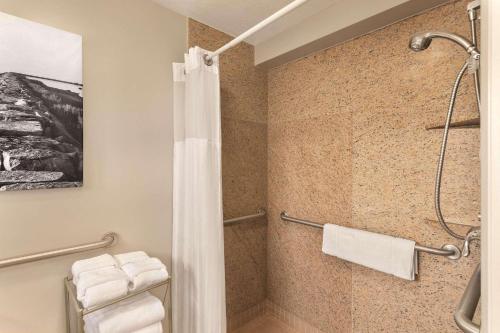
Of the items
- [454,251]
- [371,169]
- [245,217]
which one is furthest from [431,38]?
[245,217]

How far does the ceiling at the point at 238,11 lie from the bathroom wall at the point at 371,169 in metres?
0.28

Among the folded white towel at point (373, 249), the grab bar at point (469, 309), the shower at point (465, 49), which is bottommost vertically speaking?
the folded white towel at point (373, 249)

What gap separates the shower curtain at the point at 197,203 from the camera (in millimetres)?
1261

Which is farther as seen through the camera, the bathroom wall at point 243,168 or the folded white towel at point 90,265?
the bathroom wall at point 243,168

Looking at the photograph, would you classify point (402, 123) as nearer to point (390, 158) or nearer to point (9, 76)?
point (390, 158)

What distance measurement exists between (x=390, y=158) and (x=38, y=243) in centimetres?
182

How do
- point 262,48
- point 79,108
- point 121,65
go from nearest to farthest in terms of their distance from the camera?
point 79,108, point 121,65, point 262,48

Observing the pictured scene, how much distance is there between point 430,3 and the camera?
1.21 meters

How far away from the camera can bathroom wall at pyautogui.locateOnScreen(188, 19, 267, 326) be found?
1.79 m

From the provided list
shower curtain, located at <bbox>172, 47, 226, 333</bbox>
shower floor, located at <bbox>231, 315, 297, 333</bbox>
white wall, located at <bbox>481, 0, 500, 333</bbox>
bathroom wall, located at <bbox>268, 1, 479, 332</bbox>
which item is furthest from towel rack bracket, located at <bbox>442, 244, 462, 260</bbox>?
shower floor, located at <bbox>231, 315, 297, 333</bbox>

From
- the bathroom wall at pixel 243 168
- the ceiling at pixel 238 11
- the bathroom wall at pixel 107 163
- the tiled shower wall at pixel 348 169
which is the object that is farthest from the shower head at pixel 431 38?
the bathroom wall at pixel 107 163

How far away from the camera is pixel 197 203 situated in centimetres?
129

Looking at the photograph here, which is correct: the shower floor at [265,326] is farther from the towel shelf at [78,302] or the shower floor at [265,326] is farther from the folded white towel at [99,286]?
the folded white towel at [99,286]

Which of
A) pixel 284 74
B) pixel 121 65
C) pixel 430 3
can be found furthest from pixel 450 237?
pixel 121 65
